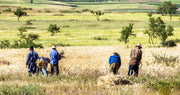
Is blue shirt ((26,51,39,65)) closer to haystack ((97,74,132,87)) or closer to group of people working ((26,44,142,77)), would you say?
group of people working ((26,44,142,77))

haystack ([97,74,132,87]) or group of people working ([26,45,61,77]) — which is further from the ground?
haystack ([97,74,132,87])

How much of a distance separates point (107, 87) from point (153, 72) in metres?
5.60

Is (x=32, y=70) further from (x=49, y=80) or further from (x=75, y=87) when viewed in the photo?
(x=75, y=87)

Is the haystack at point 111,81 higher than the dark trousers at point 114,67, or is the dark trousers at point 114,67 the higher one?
the haystack at point 111,81

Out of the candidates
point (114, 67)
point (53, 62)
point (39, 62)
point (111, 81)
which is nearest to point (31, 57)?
point (39, 62)

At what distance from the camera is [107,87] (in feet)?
32.0

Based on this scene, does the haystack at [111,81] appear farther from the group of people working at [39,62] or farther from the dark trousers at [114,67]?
the group of people working at [39,62]

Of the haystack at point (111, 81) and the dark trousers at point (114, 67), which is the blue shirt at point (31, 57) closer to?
the dark trousers at point (114, 67)

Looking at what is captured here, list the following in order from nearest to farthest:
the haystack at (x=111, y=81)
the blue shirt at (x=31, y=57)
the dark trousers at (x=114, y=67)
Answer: the haystack at (x=111, y=81) → the dark trousers at (x=114, y=67) → the blue shirt at (x=31, y=57)

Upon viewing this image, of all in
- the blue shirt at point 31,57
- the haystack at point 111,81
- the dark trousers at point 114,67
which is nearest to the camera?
the haystack at point 111,81

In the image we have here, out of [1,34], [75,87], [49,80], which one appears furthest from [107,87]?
[1,34]

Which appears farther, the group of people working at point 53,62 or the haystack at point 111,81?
the group of people working at point 53,62

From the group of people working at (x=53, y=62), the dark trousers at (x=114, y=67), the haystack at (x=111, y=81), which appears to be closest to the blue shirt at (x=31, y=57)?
the group of people working at (x=53, y=62)

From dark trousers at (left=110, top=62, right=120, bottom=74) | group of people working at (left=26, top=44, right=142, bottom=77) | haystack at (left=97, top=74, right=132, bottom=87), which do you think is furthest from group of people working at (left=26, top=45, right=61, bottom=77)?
haystack at (left=97, top=74, right=132, bottom=87)
